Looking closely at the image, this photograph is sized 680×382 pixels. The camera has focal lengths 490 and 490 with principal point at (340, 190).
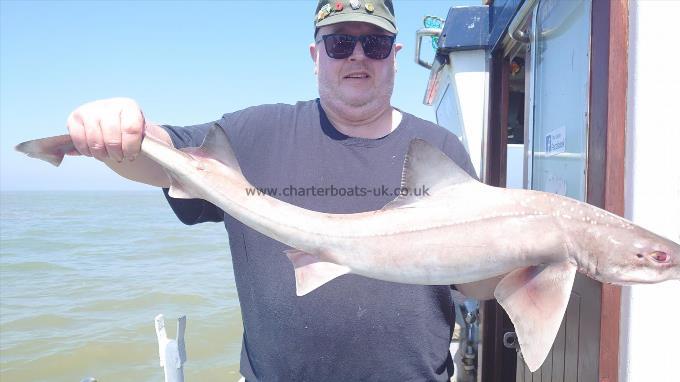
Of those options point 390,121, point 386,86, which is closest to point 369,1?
point 386,86

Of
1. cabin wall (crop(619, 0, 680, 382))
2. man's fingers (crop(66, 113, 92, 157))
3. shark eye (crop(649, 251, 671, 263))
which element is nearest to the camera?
shark eye (crop(649, 251, 671, 263))

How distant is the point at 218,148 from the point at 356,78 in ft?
3.45

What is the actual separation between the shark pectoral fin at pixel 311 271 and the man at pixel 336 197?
0.47 m

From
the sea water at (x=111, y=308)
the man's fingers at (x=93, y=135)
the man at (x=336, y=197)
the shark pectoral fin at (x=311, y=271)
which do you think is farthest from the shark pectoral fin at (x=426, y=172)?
the sea water at (x=111, y=308)

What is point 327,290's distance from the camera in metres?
2.46

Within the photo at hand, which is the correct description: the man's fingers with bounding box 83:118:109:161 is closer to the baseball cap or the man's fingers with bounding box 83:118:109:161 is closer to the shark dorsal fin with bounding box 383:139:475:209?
the shark dorsal fin with bounding box 383:139:475:209

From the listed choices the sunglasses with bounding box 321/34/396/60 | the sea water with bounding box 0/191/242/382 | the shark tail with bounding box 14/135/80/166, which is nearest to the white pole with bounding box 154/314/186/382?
the shark tail with bounding box 14/135/80/166

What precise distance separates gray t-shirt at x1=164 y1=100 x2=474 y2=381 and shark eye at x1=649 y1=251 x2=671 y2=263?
3.30ft

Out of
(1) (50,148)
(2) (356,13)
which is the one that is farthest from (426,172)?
(1) (50,148)

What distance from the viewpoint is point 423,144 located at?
6.15ft

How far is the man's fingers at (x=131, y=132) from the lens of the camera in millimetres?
1930

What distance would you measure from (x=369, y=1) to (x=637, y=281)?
188 cm

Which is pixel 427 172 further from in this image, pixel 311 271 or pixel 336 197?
pixel 336 197

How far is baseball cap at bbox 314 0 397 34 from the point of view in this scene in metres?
2.65
